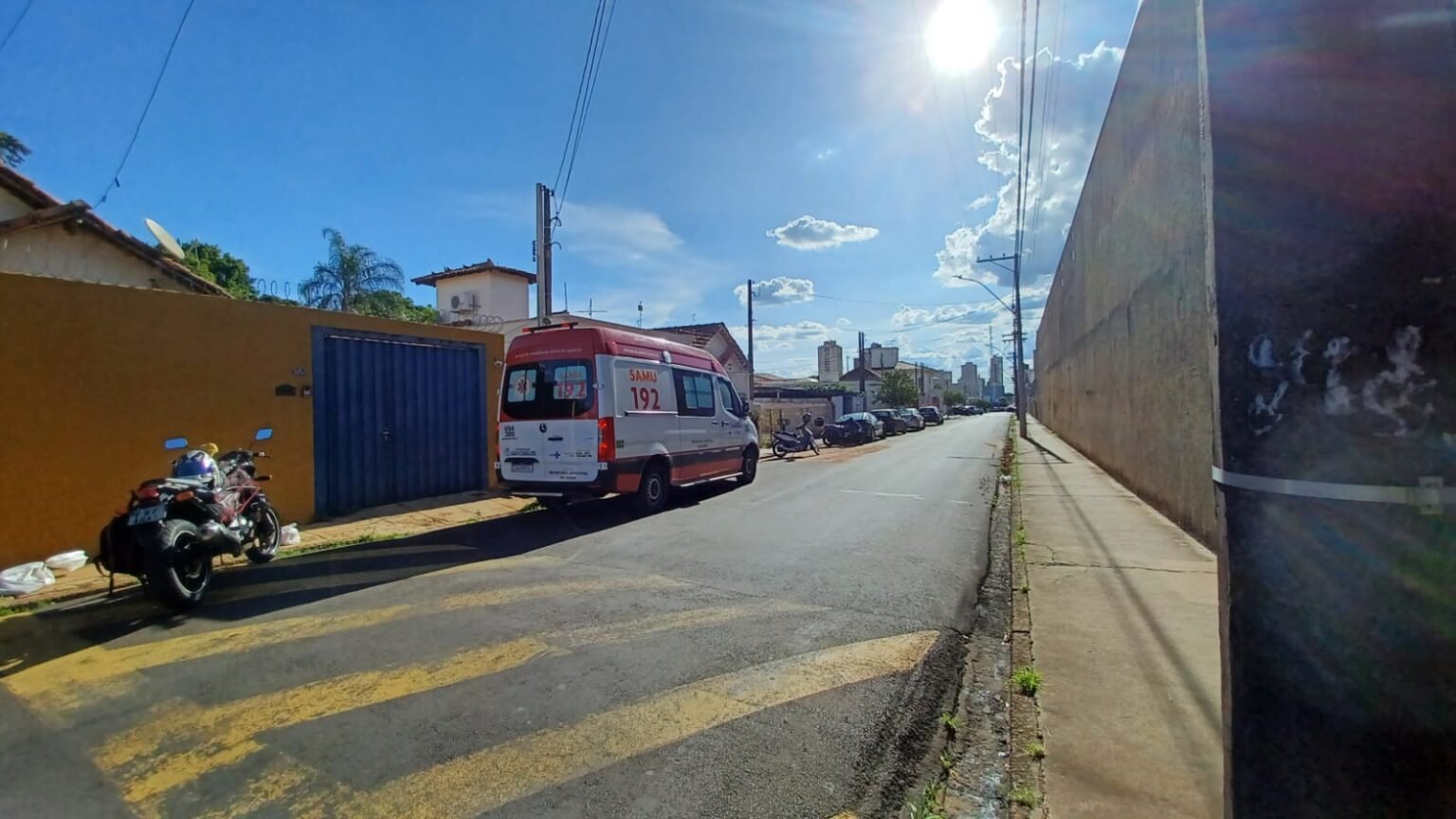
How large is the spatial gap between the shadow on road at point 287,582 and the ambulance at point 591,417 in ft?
2.21

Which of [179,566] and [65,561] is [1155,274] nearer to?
[179,566]

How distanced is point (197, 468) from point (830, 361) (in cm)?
8869

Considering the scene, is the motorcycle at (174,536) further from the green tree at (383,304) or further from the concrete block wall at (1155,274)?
the green tree at (383,304)

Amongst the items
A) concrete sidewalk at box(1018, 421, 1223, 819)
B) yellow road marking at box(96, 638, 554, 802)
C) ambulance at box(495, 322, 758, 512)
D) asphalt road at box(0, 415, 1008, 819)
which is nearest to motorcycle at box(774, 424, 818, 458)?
ambulance at box(495, 322, 758, 512)

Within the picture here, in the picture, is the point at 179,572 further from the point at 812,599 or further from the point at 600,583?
the point at 812,599

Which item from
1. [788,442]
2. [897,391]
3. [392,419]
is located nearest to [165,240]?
[392,419]

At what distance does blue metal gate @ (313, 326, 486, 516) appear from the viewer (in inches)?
382

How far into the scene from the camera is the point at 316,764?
10.2ft

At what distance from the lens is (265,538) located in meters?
7.29

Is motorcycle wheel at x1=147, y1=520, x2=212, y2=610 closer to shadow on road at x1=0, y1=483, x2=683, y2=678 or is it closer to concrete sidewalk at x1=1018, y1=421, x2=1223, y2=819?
shadow on road at x1=0, y1=483, x2=683, y2=678

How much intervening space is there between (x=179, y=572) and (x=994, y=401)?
Answer: 477 ft

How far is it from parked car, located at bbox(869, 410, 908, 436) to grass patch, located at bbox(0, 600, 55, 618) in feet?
110

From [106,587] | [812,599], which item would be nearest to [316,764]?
[812,599]

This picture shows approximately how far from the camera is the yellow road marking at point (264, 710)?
Result: 10.1 ft
